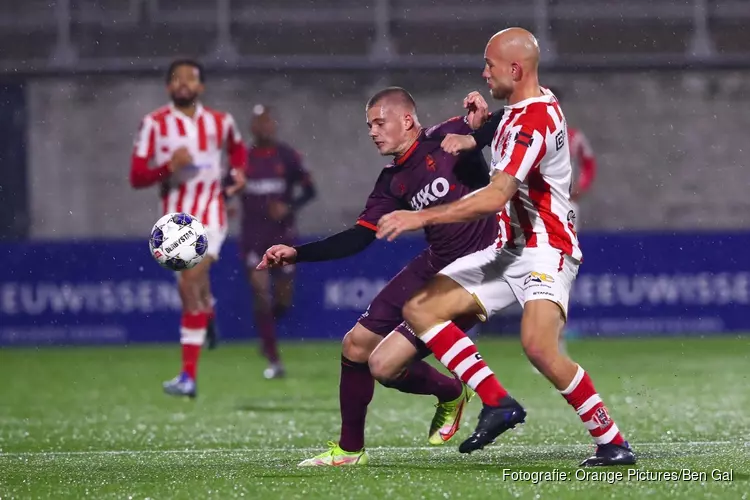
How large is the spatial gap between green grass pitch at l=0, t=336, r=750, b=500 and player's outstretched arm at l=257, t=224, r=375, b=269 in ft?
2.79

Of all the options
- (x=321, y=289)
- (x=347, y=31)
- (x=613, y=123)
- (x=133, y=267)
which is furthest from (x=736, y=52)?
(x=133, y=267)

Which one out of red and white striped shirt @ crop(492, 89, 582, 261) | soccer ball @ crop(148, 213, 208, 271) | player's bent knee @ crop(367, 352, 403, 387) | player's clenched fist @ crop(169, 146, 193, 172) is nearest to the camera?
red and white striped shirt @ crop(492, 89, 582, 261)

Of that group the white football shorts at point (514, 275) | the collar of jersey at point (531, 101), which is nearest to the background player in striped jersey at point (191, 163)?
the white football shorts at point (514, 275)

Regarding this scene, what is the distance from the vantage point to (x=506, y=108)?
230 inches

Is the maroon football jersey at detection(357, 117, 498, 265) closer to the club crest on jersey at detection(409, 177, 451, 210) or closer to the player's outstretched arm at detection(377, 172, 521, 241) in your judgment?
the club crest on jersey at detection(409, 177, 451, 210)

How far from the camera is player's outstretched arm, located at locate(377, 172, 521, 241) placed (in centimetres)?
537

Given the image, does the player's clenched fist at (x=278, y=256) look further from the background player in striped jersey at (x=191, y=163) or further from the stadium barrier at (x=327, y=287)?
the stadium barrier at (x=327, y=287)

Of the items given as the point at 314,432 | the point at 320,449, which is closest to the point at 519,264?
the point at 320,449

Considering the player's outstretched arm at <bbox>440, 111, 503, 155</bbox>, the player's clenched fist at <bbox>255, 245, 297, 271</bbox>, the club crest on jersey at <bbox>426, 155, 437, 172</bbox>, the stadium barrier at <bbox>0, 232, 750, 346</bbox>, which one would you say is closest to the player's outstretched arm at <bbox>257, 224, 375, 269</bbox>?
the player's clenched fist at <bbox>255, 245, 297, 271</bbox>

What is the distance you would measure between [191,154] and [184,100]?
36 cm

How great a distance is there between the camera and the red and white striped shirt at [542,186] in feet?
18.6

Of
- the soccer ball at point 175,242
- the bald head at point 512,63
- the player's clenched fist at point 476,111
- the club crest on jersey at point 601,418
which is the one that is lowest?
the club crest on jersey at point 601,418

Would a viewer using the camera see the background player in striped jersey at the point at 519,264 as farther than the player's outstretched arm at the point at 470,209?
Yes

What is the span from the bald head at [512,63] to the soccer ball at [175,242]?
1.91m
